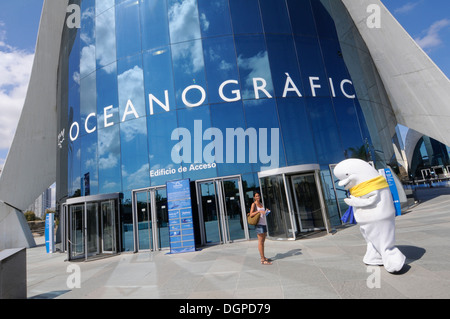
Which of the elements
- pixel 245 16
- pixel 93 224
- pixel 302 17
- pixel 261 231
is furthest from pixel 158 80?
pixel 261 231

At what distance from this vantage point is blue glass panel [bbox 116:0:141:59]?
510 inches

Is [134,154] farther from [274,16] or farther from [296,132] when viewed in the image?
[274,16]

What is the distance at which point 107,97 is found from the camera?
1309 centimetres

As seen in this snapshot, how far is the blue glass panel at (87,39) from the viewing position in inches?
563

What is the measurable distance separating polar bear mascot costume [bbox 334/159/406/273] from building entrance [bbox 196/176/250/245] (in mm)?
6086

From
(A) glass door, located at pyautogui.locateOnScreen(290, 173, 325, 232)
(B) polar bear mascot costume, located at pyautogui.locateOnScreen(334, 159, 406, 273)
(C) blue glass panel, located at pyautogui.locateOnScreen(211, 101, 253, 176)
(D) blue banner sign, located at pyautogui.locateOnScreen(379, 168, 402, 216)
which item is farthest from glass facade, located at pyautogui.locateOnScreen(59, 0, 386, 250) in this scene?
(B) polar bear mascot costume, located at pyautogui.locateOnScreen(334, 159, 406, 273)

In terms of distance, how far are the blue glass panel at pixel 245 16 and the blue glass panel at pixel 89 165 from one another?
9352 millimetres

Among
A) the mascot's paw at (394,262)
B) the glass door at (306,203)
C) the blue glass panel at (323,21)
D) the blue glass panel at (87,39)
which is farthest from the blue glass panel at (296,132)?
the blue glass panel at (87,39)

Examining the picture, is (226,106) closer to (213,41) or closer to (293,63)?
(213,41)

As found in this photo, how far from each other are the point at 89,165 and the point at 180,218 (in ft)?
22.1

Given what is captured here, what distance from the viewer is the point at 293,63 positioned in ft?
40.7

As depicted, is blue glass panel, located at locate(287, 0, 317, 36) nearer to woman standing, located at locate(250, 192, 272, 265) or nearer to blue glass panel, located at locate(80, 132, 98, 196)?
woman standing, located at locate(250, 192, 272, 265)

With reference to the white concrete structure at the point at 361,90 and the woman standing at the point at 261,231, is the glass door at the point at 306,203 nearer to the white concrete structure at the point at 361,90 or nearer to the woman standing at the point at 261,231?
the woman standing at the point at 261,231
